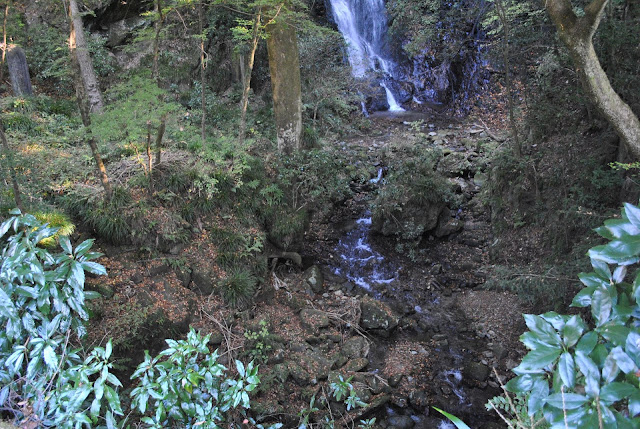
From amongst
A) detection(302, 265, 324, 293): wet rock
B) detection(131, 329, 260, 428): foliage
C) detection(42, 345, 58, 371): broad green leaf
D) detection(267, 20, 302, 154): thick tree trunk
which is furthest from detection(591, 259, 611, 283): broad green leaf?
detection(267, 20, 302, 154): thick tree trunk

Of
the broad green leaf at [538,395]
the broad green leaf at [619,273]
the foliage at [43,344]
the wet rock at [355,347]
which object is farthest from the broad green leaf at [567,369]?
the wet rock at [355,347]

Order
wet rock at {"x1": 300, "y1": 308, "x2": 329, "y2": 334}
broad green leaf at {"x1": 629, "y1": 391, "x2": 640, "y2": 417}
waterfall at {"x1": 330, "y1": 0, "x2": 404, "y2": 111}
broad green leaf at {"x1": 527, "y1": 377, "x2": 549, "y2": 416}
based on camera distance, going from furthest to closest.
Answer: waterfall at {"x1": 330, "y1": 0, "x2": 404, "y2": 111} → wet rock at {"x1": 300, "y1": 308, "x2": 329, "y2": 334} → broad green leaf at {"x1": 527, "y1": 377, "x2": 549, "y2": 416} → broad green leaf at {"x1": 629, "y1": 391, "x2": 640, "y2": 417}

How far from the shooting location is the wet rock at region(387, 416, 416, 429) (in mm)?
4887

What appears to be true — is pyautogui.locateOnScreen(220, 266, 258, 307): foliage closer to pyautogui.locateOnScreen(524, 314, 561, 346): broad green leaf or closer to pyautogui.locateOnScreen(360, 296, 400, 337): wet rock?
pyautogui.locateOnScreen(360, 296, 400, 337): wet rock

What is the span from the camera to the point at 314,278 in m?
7.42

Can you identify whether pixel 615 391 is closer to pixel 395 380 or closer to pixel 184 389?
pixel 184 389

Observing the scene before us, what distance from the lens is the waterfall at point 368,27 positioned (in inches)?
592

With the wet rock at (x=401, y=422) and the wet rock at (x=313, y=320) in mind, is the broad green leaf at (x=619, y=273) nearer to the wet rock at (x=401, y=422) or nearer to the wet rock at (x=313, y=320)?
the wet rock at (x=401, y=422)

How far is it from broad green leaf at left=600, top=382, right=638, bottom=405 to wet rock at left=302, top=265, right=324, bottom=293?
6.25 metres

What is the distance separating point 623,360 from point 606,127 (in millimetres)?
6066

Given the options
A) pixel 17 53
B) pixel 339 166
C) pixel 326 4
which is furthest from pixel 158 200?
pixel 326 4

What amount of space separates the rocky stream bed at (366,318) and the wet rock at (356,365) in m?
0.02

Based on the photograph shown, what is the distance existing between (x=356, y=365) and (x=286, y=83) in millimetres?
5699

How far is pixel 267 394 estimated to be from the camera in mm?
4828
